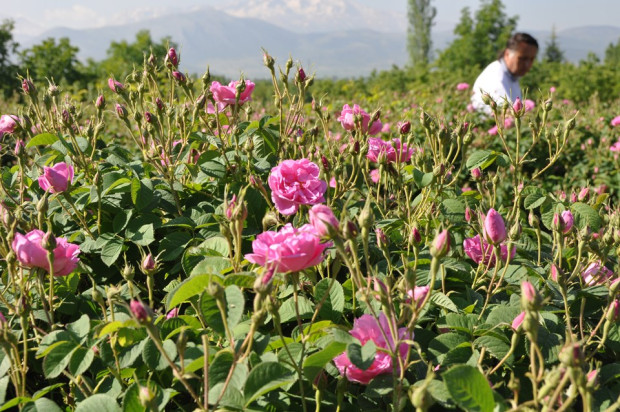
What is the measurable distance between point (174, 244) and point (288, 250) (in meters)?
0.53

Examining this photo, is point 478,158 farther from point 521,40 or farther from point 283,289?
point 521,40

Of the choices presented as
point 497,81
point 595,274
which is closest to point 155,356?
point 595,274

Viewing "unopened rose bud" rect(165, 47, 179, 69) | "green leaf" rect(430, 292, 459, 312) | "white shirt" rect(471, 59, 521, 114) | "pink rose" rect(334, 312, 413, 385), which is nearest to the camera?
"pink rose" rect(334, 312, 413, 385)

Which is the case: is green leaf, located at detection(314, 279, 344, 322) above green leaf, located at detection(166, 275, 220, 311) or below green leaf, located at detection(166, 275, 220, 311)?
below

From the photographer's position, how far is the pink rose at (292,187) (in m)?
1.08

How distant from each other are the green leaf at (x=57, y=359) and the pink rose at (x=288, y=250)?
332 millimetres

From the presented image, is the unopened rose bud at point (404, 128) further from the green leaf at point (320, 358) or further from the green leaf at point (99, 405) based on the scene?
the green leaf at point (99, 405)

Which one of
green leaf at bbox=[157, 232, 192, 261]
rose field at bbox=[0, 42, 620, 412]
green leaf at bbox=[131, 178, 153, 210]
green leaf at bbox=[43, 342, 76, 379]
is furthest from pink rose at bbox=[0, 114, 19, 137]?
green leaf at bbox=[43, 342, 76, 379]

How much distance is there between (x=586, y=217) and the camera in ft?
4.34

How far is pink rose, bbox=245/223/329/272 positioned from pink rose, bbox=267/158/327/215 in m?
0.23

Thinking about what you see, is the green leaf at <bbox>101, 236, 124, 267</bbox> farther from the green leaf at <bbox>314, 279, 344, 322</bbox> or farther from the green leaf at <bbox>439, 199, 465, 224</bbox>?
the green leaf at <bbox>439, 199, 465, 224</bbox>

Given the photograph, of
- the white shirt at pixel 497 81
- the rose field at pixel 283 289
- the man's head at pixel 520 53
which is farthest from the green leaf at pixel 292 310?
the man's head at pixel 520 53

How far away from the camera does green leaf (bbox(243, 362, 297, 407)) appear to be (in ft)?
2.43

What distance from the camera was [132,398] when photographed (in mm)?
781
